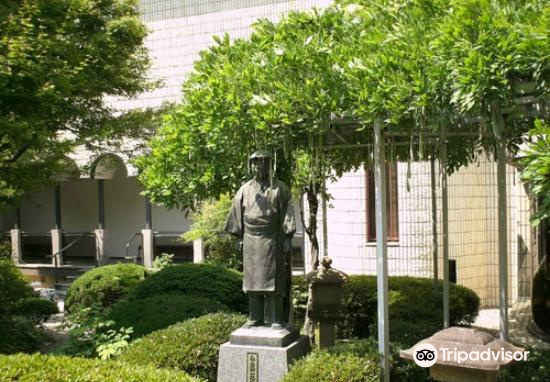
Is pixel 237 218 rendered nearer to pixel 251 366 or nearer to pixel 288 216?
pixel 288 216

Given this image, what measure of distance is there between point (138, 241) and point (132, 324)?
46.5 feet

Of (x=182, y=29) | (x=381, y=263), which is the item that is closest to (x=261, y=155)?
(x=381, y=263)

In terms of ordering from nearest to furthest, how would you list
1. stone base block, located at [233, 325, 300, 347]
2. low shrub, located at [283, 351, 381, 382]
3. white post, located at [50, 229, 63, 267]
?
low shrub, located at [283, 351, 381, 382], stone base block, located at [233, 325, 300, 347], white post, located at [50, 229, 63, 267]

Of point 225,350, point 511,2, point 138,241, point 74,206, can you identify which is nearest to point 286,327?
point 225,350

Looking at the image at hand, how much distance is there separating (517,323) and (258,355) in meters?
6.53

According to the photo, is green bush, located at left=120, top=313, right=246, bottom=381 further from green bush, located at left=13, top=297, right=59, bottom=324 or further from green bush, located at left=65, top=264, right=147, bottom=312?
green bush, located at left=65, top=264, right=147, bottom=312

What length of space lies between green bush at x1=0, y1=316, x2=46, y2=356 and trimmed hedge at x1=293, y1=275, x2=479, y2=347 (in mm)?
5327

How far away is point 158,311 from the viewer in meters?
9.87

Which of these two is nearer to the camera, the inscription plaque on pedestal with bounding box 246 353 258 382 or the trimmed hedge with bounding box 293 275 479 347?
the inscription plaque on pedestal with bounding box 246 353 258 382

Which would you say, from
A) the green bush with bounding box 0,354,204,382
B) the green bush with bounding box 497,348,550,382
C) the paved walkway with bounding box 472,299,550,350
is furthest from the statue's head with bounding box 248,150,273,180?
the paved walkway with bounding box 472,299,550,350

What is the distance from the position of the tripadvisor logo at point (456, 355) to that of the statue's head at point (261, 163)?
10.1 ft

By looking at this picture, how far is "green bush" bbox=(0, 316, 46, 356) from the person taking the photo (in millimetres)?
11055

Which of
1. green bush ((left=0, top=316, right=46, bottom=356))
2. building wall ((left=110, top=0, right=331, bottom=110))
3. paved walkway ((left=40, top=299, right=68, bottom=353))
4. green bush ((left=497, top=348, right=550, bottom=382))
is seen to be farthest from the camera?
building wall ((left=110, top=0, right=331, bottom=110))

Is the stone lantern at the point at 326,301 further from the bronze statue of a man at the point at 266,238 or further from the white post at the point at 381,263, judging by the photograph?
A: the white post at the point at 381,263
